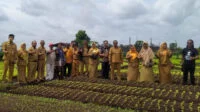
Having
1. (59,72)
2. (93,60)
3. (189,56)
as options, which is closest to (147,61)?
(189,56)

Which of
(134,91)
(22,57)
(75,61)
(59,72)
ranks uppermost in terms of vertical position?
(22,57)

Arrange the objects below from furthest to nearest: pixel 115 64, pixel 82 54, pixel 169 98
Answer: pixel 82 54 → pixel 115 64 → pixel 169 98

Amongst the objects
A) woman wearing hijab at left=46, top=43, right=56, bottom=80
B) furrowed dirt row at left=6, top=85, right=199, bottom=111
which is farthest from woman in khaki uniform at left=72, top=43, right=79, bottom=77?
furrowed dirt row at left=6, top=85, right=199, bottom=111

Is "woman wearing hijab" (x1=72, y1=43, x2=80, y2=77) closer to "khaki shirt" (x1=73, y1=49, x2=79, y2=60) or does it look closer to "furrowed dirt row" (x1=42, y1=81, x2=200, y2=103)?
"khaki shirt" (x1=73, y1=49, x2=79, y2=60)

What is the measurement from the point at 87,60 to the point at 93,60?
2.17 feet

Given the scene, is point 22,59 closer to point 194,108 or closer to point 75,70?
point 75,70

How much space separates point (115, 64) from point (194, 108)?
639 cm

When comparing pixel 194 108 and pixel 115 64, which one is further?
pixel 115 64

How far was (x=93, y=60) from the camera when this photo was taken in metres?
14.8

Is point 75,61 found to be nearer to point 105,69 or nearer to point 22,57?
point 105,69

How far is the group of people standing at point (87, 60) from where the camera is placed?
43.1 ft

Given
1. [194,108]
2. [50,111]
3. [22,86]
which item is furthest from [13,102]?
[194,108]

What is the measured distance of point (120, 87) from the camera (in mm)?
11586

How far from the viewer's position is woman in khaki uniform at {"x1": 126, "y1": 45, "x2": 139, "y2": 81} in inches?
542
